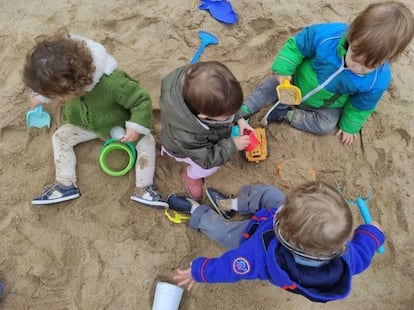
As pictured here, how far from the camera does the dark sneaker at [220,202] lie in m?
1.96

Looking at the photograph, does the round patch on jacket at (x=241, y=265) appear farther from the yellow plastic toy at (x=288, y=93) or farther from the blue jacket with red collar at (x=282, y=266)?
the yellow plastic toy at (x=288, y=93)

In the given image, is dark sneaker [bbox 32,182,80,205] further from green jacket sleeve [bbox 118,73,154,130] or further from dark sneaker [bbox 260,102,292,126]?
dark sneaker [bbox 260,102,292,126]

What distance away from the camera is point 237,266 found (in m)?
1.53

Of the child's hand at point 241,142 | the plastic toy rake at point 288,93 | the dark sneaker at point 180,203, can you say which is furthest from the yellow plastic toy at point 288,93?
the dark sneaker at point 180,203

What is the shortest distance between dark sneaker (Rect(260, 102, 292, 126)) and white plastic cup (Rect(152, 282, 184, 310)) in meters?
0.90

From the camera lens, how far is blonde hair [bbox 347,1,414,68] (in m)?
1.61

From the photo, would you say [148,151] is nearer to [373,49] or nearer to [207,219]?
[207,219]

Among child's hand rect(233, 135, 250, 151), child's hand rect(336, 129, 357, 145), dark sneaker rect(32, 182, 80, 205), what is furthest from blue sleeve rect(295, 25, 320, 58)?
dark sneaker rect(32, 182, 80, 205)

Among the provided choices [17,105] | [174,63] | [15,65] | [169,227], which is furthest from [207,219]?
[15,65]

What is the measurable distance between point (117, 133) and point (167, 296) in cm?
75

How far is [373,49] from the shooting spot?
1.63 meters

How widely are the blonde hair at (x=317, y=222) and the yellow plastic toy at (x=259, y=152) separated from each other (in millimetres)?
727

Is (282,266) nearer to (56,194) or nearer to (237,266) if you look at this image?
(237,266)

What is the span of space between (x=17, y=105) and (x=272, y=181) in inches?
51.1
